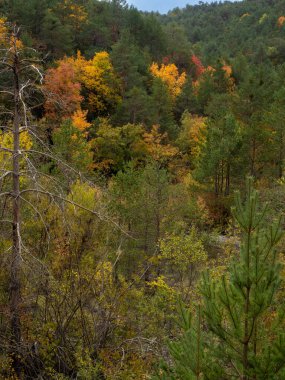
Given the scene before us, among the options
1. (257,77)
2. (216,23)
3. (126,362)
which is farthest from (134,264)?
(216,23)

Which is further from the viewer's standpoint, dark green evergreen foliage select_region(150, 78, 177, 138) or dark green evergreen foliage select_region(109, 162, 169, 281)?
dark green evergreen foliage select_region(150, 78, 177, 138)

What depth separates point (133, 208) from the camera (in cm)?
2078

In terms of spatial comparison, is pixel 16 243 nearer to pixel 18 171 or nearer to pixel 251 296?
pixel 18 171

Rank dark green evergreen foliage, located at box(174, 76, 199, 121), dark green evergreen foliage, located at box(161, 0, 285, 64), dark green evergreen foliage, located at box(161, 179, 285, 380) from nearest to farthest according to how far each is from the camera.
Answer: dark green evergreen foliage, located at box(161, 179, 285, 380) → dark green evergreen foliage, located at box(174, 76, 199, 121) → dark green evergreen foliage, located at box(161, 0, 285, 64)

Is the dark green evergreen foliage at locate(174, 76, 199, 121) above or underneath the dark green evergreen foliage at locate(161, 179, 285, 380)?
above

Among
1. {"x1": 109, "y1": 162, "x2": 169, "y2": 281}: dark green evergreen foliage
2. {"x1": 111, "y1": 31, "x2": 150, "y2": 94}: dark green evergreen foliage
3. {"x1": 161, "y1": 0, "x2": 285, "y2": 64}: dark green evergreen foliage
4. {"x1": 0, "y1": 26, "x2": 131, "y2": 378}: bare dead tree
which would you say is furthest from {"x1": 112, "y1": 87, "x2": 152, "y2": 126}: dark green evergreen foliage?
{"x1": 0, "y1": 26, "x2": 131, "y2": 378}: bare dead tree

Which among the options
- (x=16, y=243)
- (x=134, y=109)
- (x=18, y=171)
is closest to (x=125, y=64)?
(x=134, y=109)

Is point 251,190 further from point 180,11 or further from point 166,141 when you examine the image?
point 180,11

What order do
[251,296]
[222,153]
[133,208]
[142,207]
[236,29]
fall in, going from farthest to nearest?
1. [236,29]
2. [222,153]
3. [142,207]
4. [133,208]
5. [251,296]

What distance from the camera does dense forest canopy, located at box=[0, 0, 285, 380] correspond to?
483cm

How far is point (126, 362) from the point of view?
29.3 ft

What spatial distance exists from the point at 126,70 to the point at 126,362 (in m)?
41.1

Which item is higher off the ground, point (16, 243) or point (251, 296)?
point (251, 296)

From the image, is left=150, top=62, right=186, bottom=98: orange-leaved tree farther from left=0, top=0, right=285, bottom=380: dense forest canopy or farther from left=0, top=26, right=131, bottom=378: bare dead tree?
left=0, top=26, right=131, bottom=378: bare dead tree
